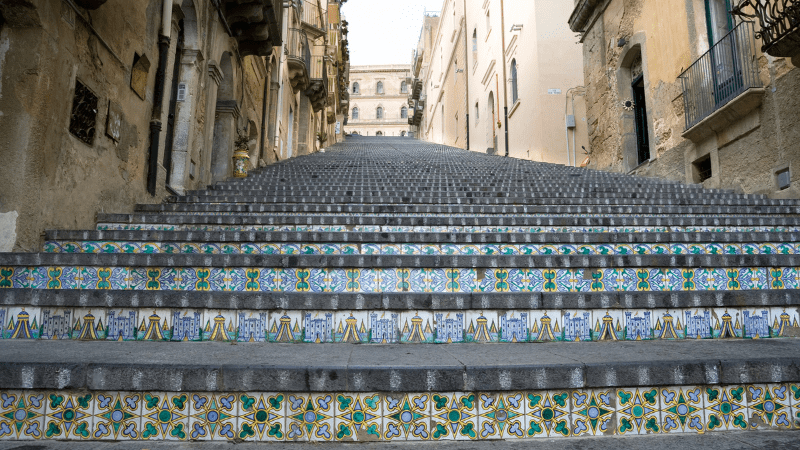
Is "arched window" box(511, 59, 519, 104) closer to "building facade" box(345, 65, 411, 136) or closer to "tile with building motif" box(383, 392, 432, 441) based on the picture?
"tile with building motif" box(383, 392, 432, 441)

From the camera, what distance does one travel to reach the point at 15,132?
13.3ft

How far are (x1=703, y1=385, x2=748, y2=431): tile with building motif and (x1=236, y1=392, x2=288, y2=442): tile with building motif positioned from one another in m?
1.82

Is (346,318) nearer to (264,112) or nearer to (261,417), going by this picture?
(261,417)

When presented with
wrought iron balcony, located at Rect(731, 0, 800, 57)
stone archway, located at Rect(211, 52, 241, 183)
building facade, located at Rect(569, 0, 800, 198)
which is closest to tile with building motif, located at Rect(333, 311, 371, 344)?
wrought iron balcony, located at Rect(731, 0, 800, 57)

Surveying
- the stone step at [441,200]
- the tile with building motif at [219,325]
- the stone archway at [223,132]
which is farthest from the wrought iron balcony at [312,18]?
the tile with building motif at [219,325]

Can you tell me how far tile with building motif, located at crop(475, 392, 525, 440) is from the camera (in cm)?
203

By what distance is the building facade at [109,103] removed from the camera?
13.4 feet

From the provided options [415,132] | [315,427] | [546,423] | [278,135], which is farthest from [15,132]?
[415,132]

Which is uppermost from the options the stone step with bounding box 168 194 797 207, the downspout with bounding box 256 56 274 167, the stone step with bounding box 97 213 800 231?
the downspout with bounding box 256 56 274 167

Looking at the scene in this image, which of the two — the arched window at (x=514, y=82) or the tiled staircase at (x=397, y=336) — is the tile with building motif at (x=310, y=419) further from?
the arched window at (x=514, y=82)

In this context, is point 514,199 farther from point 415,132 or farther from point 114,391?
point 415,132

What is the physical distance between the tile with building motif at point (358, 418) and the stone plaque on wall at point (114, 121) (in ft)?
15.7

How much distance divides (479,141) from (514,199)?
23.3 metres

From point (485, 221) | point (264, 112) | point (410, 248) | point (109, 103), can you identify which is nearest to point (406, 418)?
→ point (410, 248)
